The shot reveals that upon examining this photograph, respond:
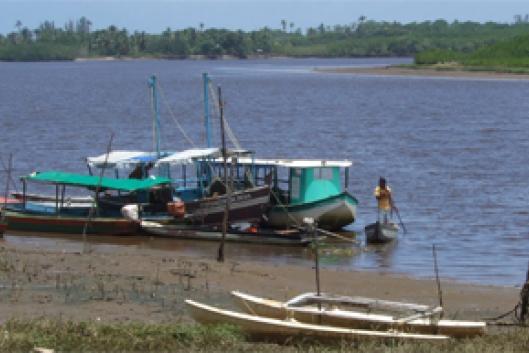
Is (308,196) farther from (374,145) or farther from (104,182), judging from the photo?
(374,145)

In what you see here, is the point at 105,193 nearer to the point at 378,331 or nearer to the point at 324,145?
the point at 378,331

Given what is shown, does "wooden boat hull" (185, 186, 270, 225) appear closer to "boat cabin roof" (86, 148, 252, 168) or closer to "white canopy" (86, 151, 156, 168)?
"boat cabin roof" (86, 148, 252, 168)

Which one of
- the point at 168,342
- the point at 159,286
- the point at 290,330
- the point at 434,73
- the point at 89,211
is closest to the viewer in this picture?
the point at 168,342

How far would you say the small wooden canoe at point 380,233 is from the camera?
28.2 meters

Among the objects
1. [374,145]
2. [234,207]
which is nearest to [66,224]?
[234,207]

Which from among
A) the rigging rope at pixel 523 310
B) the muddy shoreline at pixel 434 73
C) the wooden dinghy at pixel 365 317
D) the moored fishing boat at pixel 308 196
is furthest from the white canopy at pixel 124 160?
the muddy shoreline at pixel 434 73

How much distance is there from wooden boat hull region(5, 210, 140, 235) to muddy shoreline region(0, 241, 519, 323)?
3929 mm

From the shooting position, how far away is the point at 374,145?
5338 centimetres

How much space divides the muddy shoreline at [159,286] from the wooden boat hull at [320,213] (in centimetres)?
414

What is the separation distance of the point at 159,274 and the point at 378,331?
646cm

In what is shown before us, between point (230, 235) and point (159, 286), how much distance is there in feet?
27.9

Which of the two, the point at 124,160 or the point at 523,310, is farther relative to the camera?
the point at 124,160

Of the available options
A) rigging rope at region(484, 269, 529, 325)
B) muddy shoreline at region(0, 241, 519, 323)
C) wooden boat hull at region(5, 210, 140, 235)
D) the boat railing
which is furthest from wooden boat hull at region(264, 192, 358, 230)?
the boat railing

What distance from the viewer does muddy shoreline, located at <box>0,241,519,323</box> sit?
1797 centimetres
